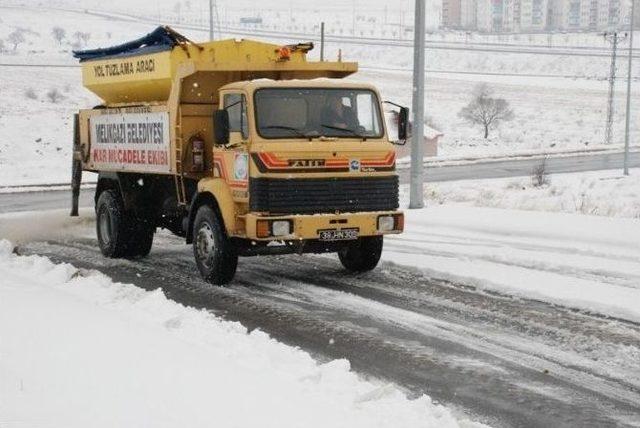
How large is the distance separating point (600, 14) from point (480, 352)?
517ft

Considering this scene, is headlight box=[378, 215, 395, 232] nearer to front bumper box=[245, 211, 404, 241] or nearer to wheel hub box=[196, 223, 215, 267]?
front bumper box=[245, 211, 404, 241]

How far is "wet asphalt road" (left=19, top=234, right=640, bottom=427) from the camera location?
5.95 metres

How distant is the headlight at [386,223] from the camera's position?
10.2 m

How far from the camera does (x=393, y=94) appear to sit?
3108 inches

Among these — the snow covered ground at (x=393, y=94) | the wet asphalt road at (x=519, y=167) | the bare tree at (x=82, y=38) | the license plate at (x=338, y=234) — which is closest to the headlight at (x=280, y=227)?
the license plate at (x=338, y=234)

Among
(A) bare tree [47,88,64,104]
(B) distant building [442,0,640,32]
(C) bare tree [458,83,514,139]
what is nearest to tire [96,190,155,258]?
(A) bare tree [47,88,64,104]

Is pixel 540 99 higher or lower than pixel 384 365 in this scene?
higher

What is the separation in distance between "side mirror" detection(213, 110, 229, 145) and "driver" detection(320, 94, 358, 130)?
45.6 inches

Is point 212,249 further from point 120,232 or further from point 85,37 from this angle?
point 85,37

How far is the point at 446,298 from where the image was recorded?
31.3ft

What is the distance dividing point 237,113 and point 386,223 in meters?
2.28

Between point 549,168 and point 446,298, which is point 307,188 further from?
point 549,168

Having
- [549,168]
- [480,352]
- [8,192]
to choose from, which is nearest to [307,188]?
[480,352]

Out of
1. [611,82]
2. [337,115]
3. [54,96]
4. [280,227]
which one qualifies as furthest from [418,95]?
[54,96]
